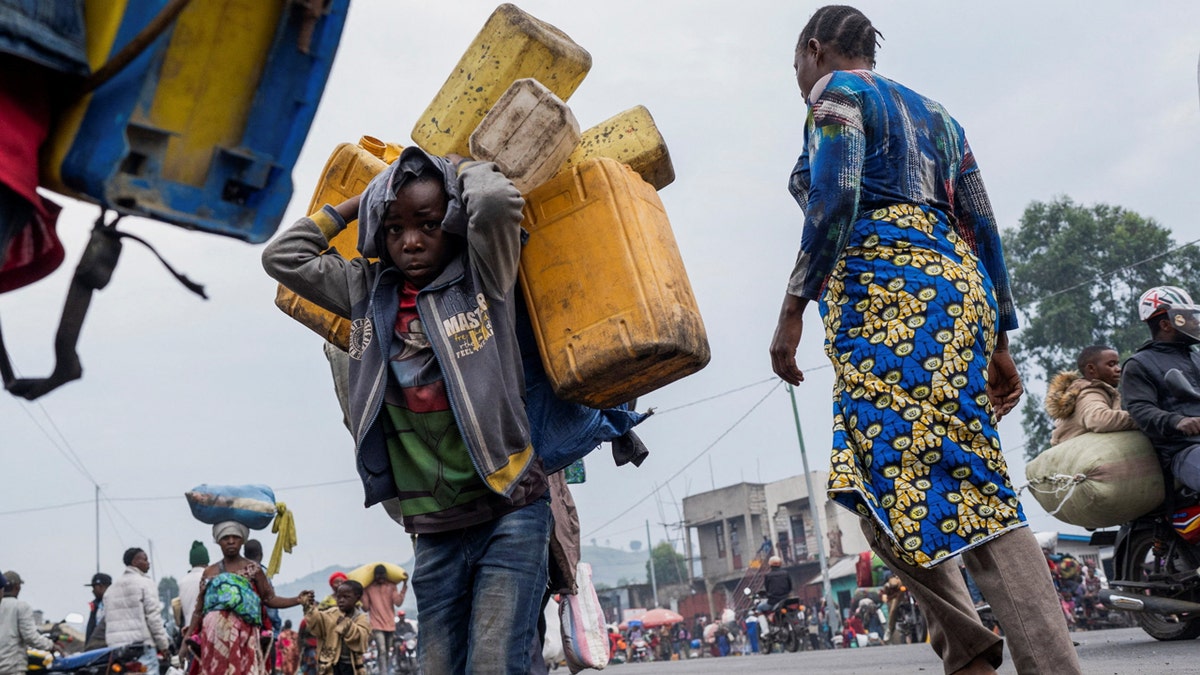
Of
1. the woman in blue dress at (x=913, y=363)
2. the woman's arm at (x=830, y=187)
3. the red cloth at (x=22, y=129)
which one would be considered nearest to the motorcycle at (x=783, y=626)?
the woman in blue dress at (x=913, y=363)

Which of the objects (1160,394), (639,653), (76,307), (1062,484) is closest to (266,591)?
(1062,484)

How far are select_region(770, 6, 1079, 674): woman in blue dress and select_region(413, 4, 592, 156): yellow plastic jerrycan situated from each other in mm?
844

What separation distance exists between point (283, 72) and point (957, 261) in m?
2.08

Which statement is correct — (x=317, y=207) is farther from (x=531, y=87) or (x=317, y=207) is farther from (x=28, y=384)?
(x=28, y=384)

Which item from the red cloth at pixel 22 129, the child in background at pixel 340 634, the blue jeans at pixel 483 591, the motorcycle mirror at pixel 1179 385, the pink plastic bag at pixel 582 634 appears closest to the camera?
the red cloth at pixel 22 129

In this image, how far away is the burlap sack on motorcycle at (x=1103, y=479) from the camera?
616 centimetres

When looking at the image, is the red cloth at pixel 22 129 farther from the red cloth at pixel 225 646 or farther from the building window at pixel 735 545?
the building window at pixel 735 545

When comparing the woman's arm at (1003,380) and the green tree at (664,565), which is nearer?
the woman's arm at (1003,380)

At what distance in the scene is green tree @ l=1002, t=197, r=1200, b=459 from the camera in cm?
4728

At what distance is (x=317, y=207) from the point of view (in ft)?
12.7

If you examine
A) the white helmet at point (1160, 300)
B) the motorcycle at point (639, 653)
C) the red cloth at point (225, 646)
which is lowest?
the motorcycle at point (639, 653)

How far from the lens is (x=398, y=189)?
9.74ft

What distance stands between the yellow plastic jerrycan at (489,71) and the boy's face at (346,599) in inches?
382

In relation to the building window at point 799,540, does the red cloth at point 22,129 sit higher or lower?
lower
